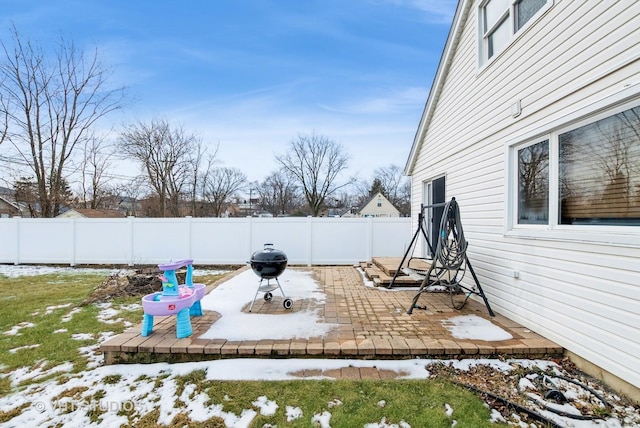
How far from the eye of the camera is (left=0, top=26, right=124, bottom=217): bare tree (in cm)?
1217

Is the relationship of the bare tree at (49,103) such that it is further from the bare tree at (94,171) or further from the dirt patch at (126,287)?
the dirt patch at (126,287)

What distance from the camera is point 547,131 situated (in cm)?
317

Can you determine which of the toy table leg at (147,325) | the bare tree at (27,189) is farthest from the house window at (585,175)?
the bare tree at (27,189)

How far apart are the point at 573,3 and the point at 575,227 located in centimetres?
214

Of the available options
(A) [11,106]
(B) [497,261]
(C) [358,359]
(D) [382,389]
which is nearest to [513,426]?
(D) [382,389]

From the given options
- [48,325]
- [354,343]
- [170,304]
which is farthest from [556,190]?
[48,325]

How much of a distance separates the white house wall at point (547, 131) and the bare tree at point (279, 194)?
91.6 ft

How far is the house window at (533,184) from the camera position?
3.33 meters

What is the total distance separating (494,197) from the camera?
4.16m

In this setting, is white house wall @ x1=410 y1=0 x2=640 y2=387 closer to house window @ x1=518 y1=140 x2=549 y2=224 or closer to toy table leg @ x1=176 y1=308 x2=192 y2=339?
house window @ x1=518 y1=140 x2=549 y2=224

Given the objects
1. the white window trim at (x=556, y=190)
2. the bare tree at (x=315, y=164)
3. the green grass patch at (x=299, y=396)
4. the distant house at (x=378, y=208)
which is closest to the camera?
the green grass patch at (x=299, y=396)

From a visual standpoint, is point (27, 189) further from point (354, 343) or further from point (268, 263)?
point (354, 343)

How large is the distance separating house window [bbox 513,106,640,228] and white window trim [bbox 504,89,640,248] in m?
0.01

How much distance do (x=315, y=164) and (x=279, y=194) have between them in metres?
6.56
